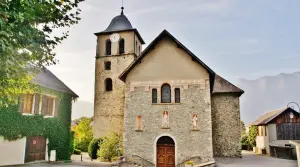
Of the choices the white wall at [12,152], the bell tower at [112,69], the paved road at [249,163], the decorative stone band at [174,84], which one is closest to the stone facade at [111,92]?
the bell tower at [112,69]

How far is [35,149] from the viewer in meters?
19.0

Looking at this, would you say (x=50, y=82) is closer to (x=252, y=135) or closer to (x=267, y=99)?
(x=252, y=135)

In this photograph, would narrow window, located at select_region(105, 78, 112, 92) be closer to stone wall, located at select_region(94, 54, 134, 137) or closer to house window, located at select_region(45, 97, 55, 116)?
stone wall, located at select_region(94, 54, 134, 137)

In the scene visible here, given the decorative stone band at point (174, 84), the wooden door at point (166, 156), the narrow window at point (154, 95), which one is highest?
the decorative stone band at point (174, 84)

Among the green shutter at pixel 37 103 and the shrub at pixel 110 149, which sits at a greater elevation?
the green shutter at pixel 37 103

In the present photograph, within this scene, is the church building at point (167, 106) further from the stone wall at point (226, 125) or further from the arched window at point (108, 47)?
the arched window at point (108, 47)

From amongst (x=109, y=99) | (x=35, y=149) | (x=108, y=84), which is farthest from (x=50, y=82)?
(x=108, y=84)

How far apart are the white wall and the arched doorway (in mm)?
9414

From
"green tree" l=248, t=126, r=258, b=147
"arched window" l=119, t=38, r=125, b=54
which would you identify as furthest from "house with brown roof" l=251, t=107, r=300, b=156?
"arched window" l=119, t=38, r=125, b=54

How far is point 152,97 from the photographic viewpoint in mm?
19875

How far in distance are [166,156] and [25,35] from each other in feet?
44.9

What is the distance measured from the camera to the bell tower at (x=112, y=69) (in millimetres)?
28016

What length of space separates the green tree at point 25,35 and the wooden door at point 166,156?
11.6m

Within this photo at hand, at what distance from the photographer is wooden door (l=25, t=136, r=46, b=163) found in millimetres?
18453
